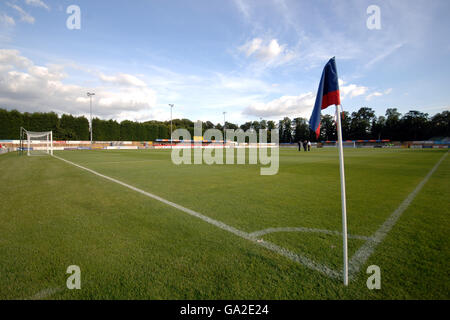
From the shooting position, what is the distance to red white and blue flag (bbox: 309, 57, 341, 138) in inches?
97.0

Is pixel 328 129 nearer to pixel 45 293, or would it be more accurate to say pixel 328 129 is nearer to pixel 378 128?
pixel 378 128

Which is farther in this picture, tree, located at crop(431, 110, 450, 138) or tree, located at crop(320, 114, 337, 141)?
tree, located at crop(320, 114, 337, 141)

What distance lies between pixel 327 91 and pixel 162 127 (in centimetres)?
7222

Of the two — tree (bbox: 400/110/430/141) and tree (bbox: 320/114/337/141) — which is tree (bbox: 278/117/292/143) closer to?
tree (bbox: 320/114/337/141)

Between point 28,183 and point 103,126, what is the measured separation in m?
57.3

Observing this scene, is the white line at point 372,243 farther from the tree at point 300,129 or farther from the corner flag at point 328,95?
the tree at point 300,129

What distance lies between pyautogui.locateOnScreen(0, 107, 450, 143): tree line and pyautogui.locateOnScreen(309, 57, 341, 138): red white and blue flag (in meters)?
50.1

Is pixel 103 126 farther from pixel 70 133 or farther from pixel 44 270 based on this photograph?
pixel 44 270

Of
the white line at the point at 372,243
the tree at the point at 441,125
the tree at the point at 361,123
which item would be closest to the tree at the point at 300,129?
the tree at the point at 361,123

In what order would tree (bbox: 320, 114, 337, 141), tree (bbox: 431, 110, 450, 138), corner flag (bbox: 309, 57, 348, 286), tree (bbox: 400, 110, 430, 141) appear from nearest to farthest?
corner flag (bbox: 309, 57, 348, 286) → tree (bbox: 431, 110, 450, 138) → tree (bbox: 400, 110, 430, 141) → tree (bbox: 320, 114, 337, 141)

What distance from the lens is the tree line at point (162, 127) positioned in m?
47.9

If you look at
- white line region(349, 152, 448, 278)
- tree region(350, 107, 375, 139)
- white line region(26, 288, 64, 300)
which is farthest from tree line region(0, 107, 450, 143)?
white line region(26, 288, 64, 300)

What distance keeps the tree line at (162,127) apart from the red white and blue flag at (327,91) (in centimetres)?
5010

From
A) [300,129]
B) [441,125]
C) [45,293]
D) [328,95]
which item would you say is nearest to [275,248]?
[328,95]
